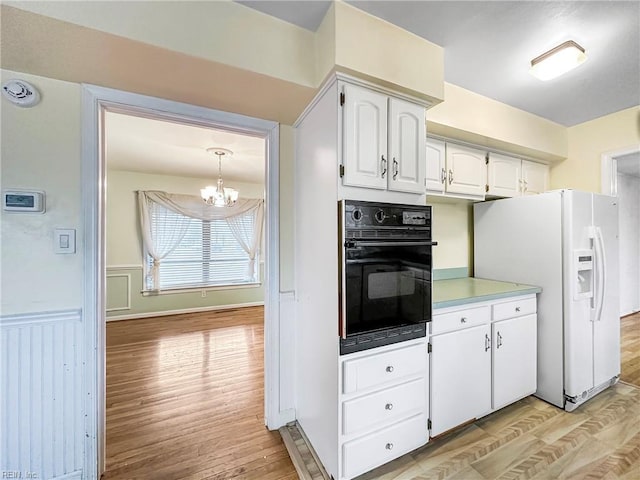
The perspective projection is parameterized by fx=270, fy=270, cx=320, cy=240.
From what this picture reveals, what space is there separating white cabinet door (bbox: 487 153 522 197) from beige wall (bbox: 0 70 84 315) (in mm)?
2980

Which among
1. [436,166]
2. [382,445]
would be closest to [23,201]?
[382,445]

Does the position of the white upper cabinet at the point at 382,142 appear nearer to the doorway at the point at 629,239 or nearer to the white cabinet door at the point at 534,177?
the white cabinet door at the point at 534,177

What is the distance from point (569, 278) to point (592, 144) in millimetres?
1592

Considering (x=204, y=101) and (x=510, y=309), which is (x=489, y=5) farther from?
(x=510, y=309)

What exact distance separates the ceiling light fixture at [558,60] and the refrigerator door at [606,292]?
1128mm

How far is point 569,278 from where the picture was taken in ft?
6.67

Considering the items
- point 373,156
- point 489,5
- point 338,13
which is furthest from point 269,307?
point 489,5

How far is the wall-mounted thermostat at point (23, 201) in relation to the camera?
1.31 meters

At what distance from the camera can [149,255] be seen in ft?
15.7

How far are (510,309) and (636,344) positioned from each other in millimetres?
2826

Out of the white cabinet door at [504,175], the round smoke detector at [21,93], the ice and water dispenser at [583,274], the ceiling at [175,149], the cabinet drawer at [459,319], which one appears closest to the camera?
the round smoke detector at [21,93]

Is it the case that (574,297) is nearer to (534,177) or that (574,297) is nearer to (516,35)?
(534,177)

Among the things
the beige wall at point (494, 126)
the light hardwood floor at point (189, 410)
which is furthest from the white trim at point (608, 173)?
the light hardwood floor at point (189, 410)

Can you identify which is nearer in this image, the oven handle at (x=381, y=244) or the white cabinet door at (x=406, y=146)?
the oven handle at (x=381, y=244)
